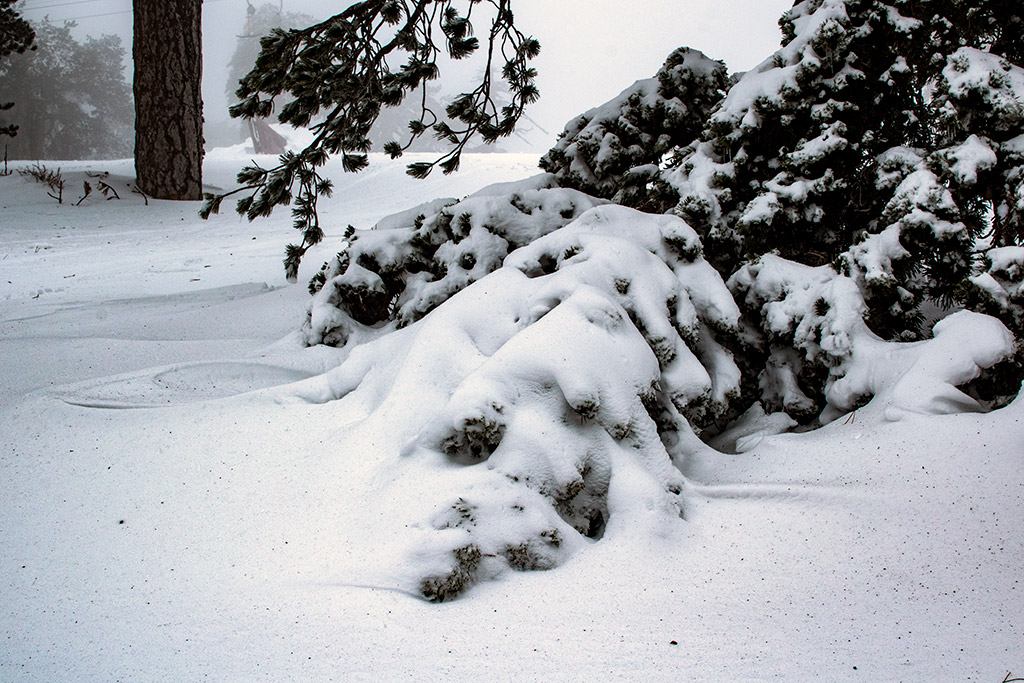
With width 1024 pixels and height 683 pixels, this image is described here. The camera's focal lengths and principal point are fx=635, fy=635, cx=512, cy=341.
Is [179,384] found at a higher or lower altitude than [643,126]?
lower

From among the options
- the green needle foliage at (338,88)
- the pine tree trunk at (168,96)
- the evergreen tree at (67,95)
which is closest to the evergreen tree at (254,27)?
the evergreen tree at (67,95)

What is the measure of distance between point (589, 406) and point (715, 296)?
3.32ft

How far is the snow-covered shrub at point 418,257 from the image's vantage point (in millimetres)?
3127

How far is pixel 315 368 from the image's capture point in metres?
3.03

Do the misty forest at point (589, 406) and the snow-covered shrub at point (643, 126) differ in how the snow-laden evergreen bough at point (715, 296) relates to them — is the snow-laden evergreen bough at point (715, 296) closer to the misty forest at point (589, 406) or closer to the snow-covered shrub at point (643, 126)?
the misty forest at point (589, 406)

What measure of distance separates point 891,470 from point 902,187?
126 centimetres

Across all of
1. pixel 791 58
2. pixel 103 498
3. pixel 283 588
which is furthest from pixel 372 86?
pixel 283 588

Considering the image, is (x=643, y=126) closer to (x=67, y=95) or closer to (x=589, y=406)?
(x=589, y=406)

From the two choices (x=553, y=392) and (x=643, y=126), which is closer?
(x=553, y=392)

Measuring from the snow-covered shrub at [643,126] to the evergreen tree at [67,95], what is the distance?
25839 millimetres

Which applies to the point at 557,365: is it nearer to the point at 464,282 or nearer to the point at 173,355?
the point at 464,282

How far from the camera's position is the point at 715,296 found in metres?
2.52

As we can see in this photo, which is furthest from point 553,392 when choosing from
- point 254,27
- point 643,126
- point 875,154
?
point 254,27

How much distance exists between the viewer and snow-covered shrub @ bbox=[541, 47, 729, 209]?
3719 mm
